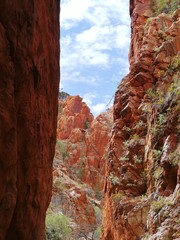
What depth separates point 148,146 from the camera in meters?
18.7

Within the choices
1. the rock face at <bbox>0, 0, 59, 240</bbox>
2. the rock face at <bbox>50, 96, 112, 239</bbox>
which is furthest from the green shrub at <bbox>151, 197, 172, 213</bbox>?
the rock face at <bbox>50, 96, 112, 239</bbox>

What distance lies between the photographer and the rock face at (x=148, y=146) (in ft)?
47.5

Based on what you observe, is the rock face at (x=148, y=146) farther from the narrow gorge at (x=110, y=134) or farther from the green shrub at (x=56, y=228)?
the green shrub at (x=56, y=228)

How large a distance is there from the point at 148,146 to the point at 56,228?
13.7 m

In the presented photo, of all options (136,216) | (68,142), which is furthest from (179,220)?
(68,142)

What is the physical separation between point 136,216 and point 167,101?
5.30 meters

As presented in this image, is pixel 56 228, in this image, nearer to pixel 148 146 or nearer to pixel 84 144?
pixel 148 146

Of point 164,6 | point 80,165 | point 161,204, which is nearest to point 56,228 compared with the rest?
point 161,204

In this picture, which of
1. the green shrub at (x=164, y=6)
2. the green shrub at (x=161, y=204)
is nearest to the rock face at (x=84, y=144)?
the green shrub at (x=164, y=6)

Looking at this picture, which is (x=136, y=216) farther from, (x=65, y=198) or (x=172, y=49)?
(x=65, y=198)

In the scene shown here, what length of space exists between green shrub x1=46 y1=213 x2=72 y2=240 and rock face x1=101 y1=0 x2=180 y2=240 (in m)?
8.42

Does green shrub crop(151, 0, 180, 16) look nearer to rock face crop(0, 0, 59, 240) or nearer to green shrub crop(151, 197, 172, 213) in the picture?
green shrub crop(151, 197, 172, 213)

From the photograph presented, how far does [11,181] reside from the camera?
20.7 ft

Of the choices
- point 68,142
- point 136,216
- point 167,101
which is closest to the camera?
point 136,216
